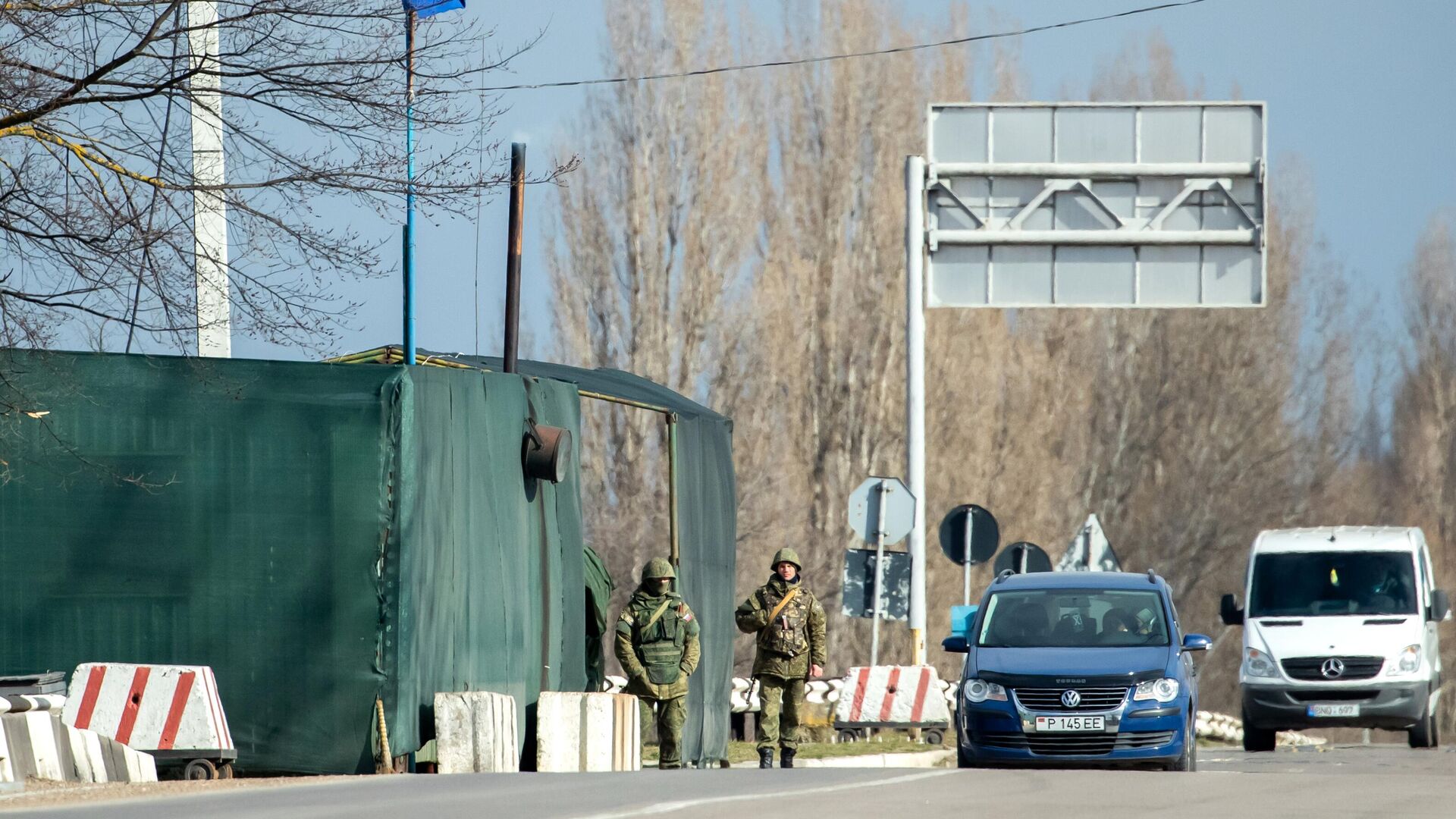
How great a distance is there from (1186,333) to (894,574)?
33807mm

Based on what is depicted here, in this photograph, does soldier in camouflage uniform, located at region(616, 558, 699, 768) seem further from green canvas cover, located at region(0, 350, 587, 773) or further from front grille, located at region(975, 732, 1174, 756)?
green canvas cover, located at region(0, 350, 587, 773)

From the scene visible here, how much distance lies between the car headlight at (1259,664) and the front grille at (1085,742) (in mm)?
8002

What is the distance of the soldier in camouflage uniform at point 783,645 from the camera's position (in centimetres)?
1661

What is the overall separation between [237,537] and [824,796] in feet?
14.9

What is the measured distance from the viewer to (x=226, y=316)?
1416 cm

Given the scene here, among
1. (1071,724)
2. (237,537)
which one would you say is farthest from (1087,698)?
(237,537)

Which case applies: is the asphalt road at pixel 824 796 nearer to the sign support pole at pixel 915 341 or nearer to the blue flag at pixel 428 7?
the blue flag at pixel 428 7

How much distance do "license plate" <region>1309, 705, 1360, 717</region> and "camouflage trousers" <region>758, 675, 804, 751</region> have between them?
25.6 feet

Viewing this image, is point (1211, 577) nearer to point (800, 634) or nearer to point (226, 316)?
point (800, 634)

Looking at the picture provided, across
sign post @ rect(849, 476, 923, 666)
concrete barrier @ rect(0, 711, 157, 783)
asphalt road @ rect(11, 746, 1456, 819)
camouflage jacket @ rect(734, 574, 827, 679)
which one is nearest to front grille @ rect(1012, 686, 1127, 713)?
asphalt road @ rect(11, 746, 1456, 819)

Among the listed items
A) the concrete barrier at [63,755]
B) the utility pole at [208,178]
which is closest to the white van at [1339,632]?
the utility pole at [208,178]

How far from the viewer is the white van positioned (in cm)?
2275

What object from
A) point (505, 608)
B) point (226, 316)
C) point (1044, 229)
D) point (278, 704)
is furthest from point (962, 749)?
point (1044, 229)

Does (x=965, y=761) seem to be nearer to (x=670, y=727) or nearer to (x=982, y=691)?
(x=982, y=691)
